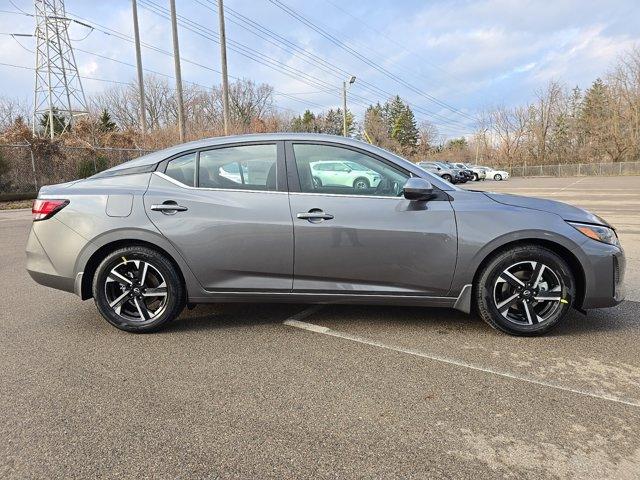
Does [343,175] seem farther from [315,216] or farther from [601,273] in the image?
[601,273]

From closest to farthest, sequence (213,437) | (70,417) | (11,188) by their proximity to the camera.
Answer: (213,437) → (70,417) → (11,188)

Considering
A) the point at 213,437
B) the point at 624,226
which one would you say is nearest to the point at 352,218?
the point at 213,437

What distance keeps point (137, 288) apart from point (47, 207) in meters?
1.04

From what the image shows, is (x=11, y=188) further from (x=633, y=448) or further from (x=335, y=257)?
(x=633, y=448)

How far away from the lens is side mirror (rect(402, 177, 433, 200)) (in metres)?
3.68

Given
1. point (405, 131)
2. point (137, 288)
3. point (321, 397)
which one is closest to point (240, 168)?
point (137, 288)

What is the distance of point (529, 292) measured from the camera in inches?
149

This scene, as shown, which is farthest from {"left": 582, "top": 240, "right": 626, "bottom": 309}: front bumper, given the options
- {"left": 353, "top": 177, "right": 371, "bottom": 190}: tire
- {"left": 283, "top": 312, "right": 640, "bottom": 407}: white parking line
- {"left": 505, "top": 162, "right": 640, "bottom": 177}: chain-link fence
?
{"left": 505, "top": 162, "right": 640, "bottom": 177}: chain-link fence

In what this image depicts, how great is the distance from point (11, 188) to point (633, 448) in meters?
22.3

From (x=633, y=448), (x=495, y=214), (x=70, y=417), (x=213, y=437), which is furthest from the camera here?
(x=495, y=214)

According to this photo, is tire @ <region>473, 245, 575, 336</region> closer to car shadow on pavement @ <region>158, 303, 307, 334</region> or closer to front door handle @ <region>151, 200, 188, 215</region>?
car shadow on pavement @ <region>158, 303, 307, 334</region>

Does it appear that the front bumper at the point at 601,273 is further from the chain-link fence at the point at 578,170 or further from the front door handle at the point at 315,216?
the chain-link fence at the point at 578,170

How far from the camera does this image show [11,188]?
1927 cm

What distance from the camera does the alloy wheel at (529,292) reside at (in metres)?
3.76
